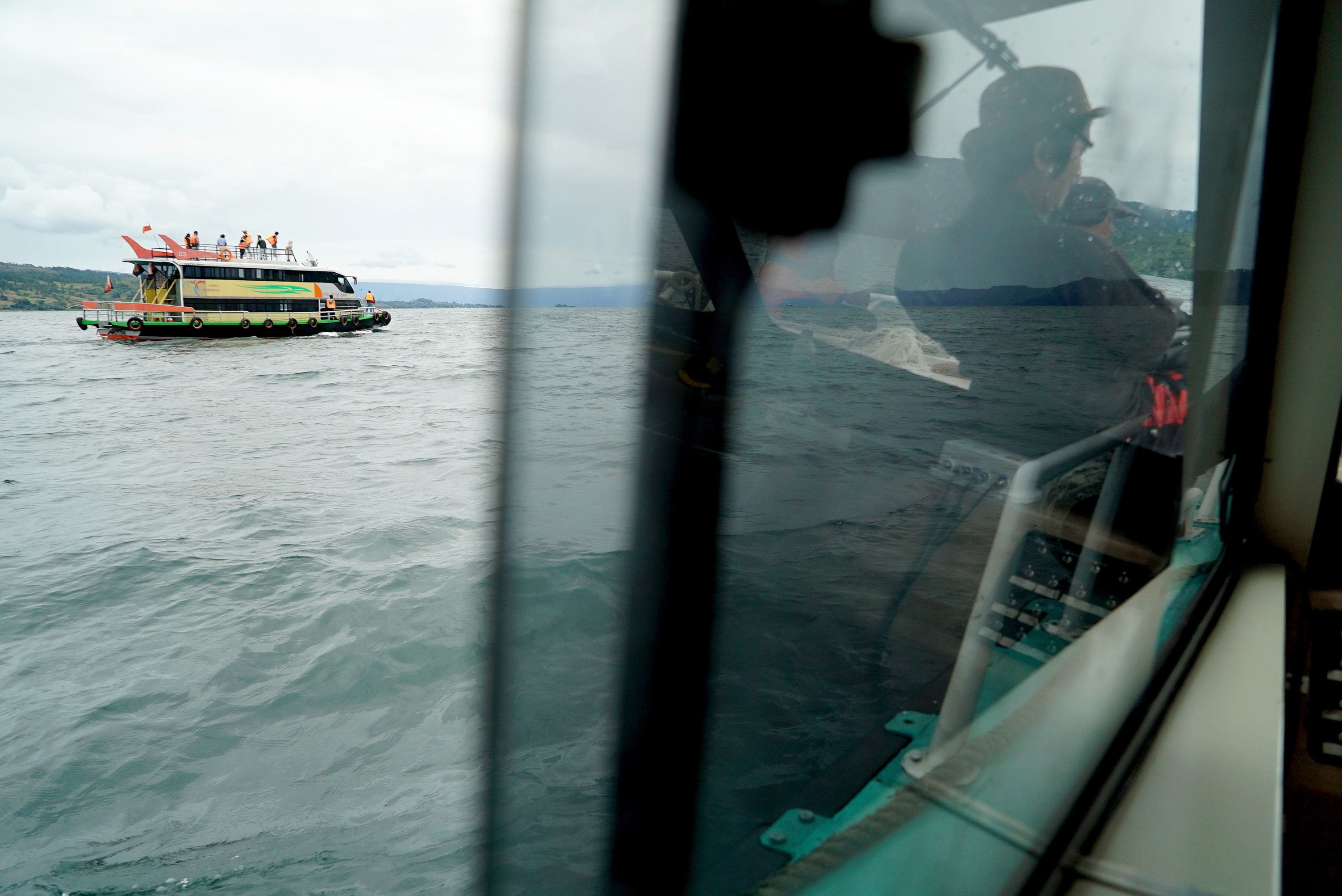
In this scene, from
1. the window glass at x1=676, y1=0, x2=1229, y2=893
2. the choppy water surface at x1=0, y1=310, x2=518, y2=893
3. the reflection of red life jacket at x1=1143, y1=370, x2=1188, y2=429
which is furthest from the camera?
the choppy water surface at x1=0, y1=310, x2=518, y2=893

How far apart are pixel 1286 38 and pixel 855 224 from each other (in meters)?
1.39

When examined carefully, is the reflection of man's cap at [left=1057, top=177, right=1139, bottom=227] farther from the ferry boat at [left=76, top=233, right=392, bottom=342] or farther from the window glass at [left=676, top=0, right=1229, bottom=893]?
the ferry boat at [left=76, top=233, right=392, bottom=342]

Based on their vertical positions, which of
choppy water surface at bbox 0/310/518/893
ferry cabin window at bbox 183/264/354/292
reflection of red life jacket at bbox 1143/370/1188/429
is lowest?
choppy water surface at bbox 0/310/518/893

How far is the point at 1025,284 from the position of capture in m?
0.56

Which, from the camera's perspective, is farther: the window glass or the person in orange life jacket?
the person in orange life jacket

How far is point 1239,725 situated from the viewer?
2.79 ft

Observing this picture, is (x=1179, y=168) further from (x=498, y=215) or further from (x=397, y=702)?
(x=397, y=702)

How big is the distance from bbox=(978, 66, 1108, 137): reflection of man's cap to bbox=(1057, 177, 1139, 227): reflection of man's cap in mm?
49

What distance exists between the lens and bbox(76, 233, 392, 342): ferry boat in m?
14.7

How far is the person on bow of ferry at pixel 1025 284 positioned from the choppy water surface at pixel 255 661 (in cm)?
35

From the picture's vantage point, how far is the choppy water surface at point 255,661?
1.09 m

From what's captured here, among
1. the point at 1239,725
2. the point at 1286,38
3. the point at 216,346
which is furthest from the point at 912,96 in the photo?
the point at 216,346

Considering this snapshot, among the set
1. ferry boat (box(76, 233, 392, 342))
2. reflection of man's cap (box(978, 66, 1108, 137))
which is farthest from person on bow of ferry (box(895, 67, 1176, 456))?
ferry boat (box(76, 233, 392, 342))

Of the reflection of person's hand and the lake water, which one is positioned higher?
the reflection of person's hand
